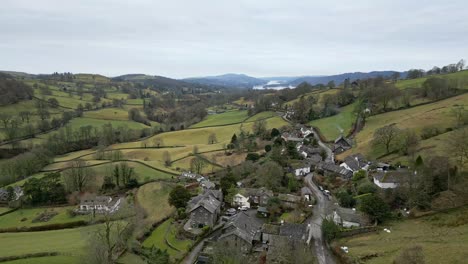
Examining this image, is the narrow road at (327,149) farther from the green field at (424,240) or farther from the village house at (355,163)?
the green field at (424,240)

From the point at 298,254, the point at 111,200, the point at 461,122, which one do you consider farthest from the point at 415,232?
the point at 111,200

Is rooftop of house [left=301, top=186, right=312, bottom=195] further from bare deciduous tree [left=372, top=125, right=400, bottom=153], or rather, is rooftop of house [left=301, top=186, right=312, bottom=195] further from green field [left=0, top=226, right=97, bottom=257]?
green field [left=0, top=226, right=97, bottom=257]

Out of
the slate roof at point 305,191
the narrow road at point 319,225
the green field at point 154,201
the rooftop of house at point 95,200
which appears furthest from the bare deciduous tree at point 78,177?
the narrow road at point 319,225

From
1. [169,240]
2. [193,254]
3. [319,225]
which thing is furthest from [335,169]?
[169,240]

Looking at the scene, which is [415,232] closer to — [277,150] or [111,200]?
[277,150]

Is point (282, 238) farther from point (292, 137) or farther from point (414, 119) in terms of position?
point (414, 119)

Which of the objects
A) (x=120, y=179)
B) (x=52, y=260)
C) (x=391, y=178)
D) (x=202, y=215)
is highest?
(x=391, y=178)

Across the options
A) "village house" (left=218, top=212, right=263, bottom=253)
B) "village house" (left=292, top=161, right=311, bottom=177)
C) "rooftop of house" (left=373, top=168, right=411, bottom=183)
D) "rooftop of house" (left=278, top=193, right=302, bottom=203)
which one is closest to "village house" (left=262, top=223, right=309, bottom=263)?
"village house" (left=218, top=212, right=263, bottom=253)
